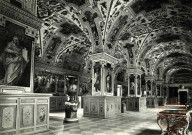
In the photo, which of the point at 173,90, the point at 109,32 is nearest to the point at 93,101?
the point at 109,32

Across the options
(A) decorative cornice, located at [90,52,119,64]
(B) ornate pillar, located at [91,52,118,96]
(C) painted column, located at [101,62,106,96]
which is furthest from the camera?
(A) decorative cornice, located at [90,52,119,64]

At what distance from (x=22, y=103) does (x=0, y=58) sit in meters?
1.69

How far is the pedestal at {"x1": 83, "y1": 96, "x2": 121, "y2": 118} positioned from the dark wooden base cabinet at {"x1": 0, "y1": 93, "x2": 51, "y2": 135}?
5.50 metres

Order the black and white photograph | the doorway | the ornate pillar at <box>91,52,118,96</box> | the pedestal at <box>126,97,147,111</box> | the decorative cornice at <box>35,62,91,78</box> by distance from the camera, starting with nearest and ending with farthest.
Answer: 1. the black and white photograph
2. the ornate pillar at <box>91,52,118,96</box>
3. the decorative cornice at <box>35,62,91,78</box>
4. the pedestal at <box>126,97,147,111</box>
5. the doorway

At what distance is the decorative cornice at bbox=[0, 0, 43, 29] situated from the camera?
5.79 metres

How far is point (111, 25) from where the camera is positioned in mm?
12344

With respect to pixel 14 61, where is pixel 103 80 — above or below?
below

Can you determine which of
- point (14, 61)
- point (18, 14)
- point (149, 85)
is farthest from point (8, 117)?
point (149, 85)

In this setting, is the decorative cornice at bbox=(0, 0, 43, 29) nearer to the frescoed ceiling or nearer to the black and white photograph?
the black and white photograph

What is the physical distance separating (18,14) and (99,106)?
8.03 m

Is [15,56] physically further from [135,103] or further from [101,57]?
[135,103]

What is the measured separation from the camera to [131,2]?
11.2 m

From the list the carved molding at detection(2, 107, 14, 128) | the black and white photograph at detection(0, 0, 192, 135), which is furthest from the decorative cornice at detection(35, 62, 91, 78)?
the carved molding at detection(2, 107, 14, 128)

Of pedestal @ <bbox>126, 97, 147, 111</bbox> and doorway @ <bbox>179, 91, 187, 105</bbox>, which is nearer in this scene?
pedestal @ <bbox>126, 97, 147, 111</bbox>
